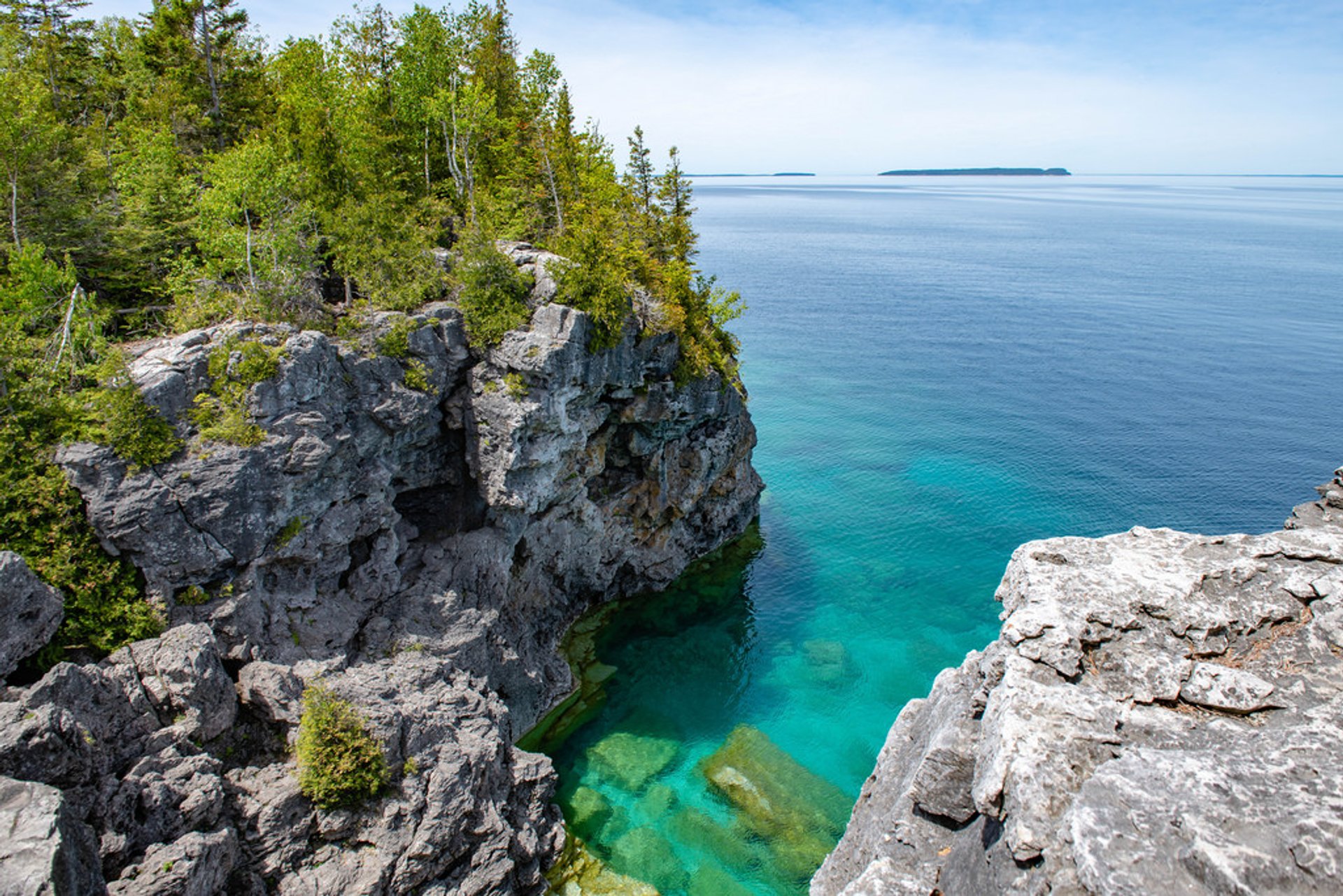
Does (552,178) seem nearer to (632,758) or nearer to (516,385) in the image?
(516,385)

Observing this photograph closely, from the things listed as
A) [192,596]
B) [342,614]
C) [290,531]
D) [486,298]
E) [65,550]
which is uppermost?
[486,298]

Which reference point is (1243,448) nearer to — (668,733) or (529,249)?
(668,733)

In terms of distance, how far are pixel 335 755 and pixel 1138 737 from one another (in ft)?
68.5

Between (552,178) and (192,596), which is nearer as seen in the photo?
(192,596)

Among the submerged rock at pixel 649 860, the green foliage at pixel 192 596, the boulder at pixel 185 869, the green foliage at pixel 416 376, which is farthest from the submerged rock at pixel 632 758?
the green foliage at pixel 416 376

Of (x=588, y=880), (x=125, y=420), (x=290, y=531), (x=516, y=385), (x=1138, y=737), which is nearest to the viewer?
(x=1138, y=737)

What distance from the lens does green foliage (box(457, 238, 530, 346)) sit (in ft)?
106

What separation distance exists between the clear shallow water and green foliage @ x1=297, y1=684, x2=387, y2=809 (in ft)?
32.9

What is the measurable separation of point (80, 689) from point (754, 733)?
83.4 ft

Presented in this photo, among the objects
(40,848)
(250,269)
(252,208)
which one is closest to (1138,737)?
(40,848)

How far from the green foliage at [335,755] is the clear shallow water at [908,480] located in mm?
10021

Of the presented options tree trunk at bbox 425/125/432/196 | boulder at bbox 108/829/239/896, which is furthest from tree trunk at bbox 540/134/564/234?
boulder at bbox 108/829/239/896

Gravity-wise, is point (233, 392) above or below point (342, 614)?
above

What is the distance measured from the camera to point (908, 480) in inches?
2275
